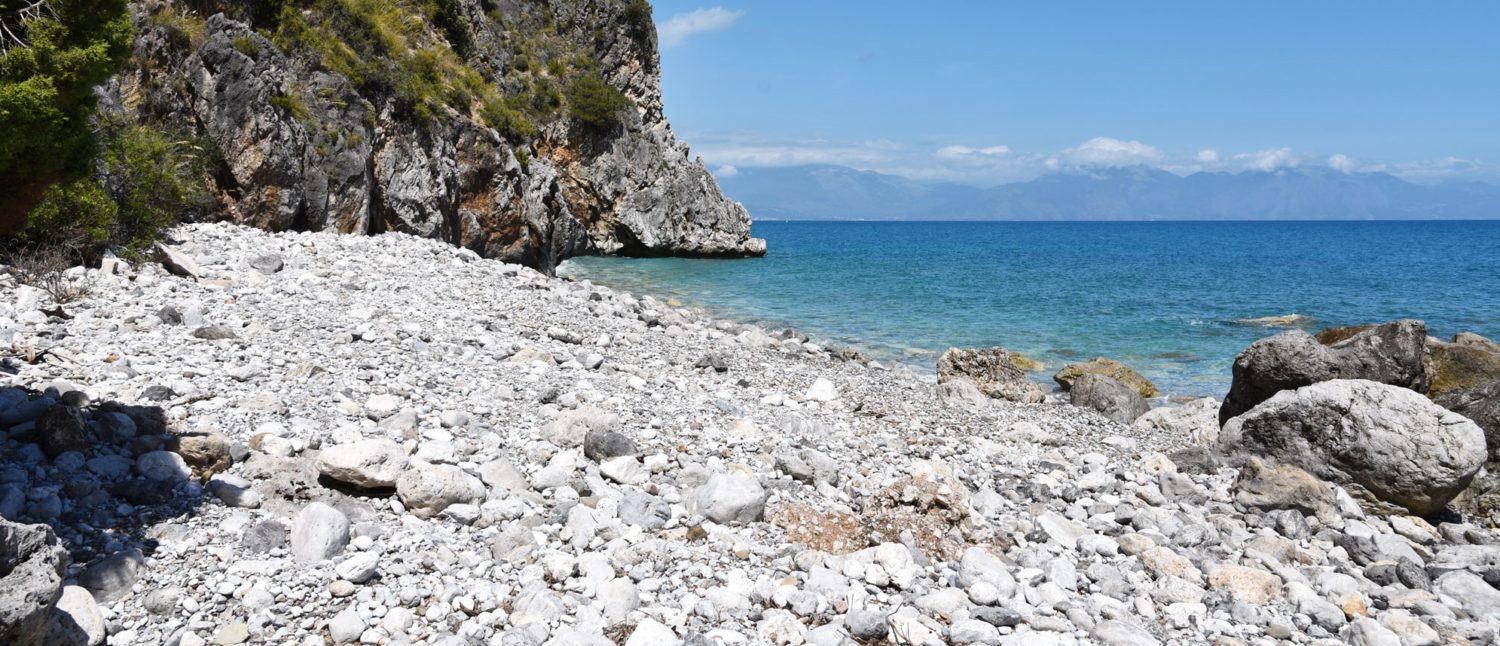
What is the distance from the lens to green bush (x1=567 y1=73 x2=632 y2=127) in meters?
53.5

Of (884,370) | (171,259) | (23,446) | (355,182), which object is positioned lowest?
(884,370)

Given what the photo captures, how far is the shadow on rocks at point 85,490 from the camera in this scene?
4.36 meters

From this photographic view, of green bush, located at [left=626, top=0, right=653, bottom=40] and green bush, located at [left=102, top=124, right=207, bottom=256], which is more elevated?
green bush, located at [left=626, top=0, right=653, bottom=40]

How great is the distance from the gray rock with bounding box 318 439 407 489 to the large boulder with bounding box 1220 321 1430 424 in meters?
13.8

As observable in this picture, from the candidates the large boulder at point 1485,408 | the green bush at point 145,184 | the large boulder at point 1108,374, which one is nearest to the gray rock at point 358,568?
the green bush at point 145,184

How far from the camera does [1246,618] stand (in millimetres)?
6414

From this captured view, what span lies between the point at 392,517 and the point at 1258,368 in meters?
13.9

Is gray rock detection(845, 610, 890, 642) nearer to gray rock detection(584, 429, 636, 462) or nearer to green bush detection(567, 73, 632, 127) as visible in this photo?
gray rock detection(584, 429, 636, 462)

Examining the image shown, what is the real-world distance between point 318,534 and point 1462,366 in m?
18.7

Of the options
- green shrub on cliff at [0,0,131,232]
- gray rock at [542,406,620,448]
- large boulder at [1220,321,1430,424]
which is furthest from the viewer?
large boulder at [1220,321,1430,424]

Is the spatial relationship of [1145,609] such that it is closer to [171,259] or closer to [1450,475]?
[1450,475]

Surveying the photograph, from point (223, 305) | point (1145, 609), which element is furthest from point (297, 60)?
point (1145, 609)

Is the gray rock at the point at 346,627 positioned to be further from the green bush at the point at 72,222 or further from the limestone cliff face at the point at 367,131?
the limestone cliff face at the point at 367,131

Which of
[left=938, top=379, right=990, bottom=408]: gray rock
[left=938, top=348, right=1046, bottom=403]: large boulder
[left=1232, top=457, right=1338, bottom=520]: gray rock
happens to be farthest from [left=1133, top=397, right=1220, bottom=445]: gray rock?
[left=1232, top=457, right=1338, bottom=520]: gray rock
